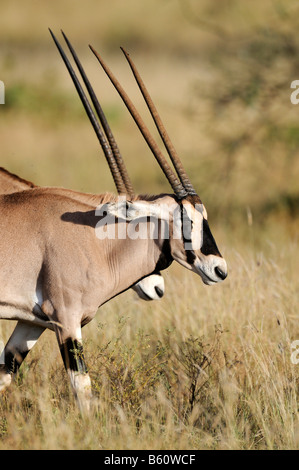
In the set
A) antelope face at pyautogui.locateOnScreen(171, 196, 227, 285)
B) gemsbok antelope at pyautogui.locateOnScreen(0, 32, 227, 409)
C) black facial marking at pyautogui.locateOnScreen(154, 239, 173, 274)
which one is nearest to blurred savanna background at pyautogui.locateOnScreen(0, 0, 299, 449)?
gemsbok antelope at pyautogui.locateOnScreen(0, 32, 227, 409)

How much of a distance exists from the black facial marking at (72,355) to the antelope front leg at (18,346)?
0.54m

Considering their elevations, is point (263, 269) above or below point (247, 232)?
below

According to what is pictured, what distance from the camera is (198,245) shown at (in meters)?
4.70

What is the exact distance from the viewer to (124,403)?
15.4 ft

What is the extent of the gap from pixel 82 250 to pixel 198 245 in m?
0.70

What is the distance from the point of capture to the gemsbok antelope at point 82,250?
15.2 ft

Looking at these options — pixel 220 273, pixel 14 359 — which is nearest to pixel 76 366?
pixel 14 359

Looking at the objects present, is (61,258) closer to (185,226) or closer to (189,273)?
(185,226)

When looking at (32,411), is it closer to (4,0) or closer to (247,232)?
(247,232)

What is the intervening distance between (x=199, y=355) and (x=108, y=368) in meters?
0.77

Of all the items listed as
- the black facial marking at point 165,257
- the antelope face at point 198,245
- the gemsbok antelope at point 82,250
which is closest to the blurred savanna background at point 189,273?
the gemsbok antelope at point 82,250

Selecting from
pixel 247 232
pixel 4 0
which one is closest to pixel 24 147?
pixel 247 232

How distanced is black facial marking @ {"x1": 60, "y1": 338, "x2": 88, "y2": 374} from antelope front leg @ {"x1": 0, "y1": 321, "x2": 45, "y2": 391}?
542mm
